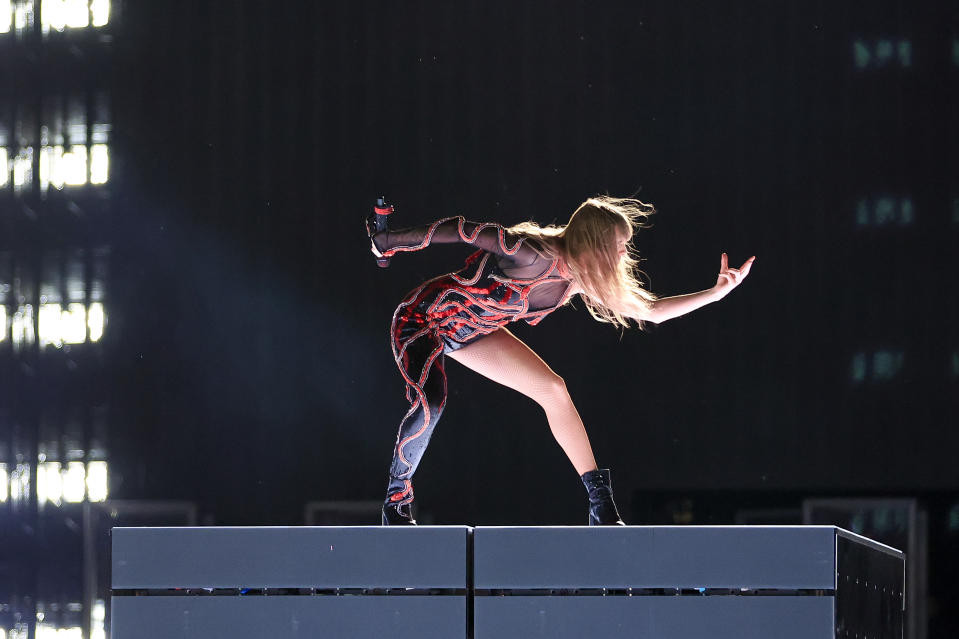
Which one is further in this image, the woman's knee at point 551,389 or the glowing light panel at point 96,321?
the glowing light panel at point 96,321

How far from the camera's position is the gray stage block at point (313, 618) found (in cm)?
250

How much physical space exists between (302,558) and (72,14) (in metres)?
3.20

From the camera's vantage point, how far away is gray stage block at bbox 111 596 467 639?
2500mm

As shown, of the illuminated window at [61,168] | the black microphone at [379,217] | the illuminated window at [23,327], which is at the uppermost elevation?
the illuminated window at [61,168]

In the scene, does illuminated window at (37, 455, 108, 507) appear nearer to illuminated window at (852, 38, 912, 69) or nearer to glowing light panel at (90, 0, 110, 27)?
glowing light panel at (90, 0, 110, 27)

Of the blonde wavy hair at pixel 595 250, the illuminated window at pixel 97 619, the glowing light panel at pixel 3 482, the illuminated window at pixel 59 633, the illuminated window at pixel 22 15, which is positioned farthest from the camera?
the illuminated window at pixel 22 15

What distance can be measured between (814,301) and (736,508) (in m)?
0.93

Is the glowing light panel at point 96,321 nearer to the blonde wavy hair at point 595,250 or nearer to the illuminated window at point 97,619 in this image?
the illuminated window at point 97,619

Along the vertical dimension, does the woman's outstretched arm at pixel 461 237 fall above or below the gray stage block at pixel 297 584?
above

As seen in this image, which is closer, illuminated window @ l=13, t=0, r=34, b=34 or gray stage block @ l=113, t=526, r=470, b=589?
gray stage block @ l=113, t=526, r=470, b=589

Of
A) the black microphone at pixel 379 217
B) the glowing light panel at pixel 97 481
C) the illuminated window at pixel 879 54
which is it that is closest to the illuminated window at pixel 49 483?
the glowing light panel at pixel 97 481

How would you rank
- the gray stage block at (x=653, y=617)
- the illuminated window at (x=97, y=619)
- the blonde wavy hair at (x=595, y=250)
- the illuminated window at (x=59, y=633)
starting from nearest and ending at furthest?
the gray stage block at (x=653, y=617)
the blonde wavy hair at (x=595, y=250)
the illuminated window at (x=97, y=619)
the illuminated window at (x=59, y=633)

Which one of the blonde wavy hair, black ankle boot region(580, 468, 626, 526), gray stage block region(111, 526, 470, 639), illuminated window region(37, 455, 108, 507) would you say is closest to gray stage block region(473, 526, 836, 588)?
gray stage block region(111, 526, 470, 639)

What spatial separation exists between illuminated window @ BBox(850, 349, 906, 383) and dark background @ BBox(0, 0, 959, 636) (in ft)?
0.04
